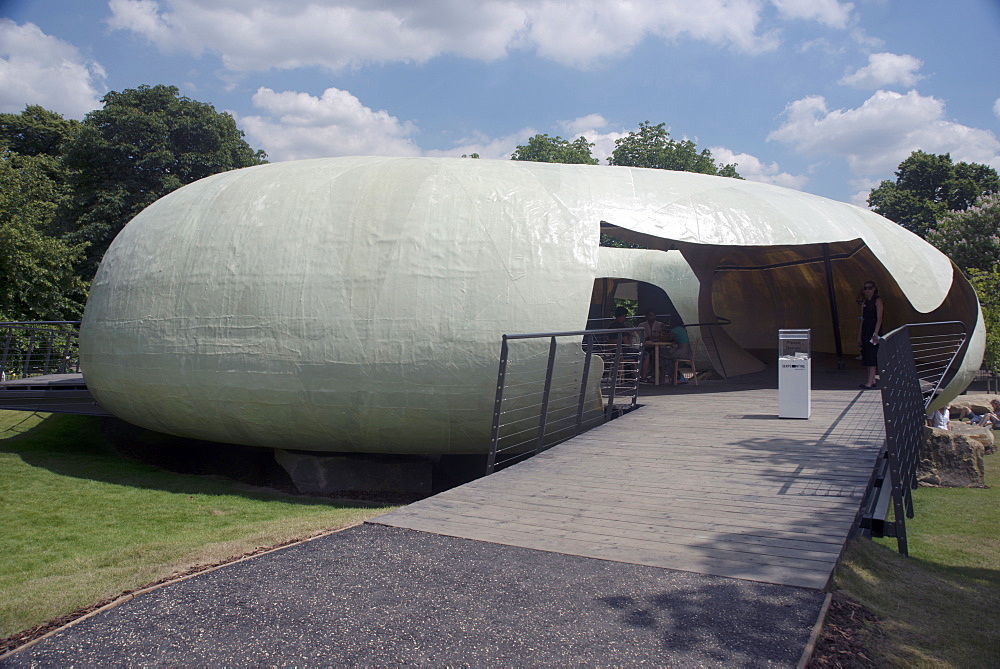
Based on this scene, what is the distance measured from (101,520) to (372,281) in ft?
13.1

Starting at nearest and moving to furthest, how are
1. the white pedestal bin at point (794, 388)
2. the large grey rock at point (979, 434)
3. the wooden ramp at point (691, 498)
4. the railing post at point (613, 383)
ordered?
the wooden ramp at point (691, 498) → the white pedestal bin at point (794, 388) → the railing post at point (613, 383) → the large grey rock at point (979, 434)

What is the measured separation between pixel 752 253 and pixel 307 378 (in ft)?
34.3

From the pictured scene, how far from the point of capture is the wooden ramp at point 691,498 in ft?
13.6

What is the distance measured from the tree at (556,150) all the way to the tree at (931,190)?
1734 cm

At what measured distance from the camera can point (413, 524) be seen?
479 centimetres

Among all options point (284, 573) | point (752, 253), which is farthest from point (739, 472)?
point (752, 253)

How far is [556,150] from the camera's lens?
37.4 metres

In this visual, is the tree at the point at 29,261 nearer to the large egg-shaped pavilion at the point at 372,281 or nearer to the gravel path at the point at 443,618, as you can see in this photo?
the large egg-shaped pavilion at the point at 372,281

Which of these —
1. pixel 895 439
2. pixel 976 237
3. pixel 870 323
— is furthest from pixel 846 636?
pixel 976 237

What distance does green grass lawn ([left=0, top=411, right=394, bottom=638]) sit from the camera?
446 centimetres

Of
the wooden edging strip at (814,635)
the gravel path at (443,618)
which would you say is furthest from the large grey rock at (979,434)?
the gravel path at (443,618)

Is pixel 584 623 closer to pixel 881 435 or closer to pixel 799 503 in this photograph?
pixel 799 503

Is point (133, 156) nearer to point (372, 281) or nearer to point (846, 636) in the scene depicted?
point (372, 281)

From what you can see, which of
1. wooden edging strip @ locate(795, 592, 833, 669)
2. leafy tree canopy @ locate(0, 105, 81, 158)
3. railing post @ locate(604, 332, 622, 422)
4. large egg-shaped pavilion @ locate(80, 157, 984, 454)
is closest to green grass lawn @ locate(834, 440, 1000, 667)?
wooden edging strip @ locate(795, 592, 833, 669)
